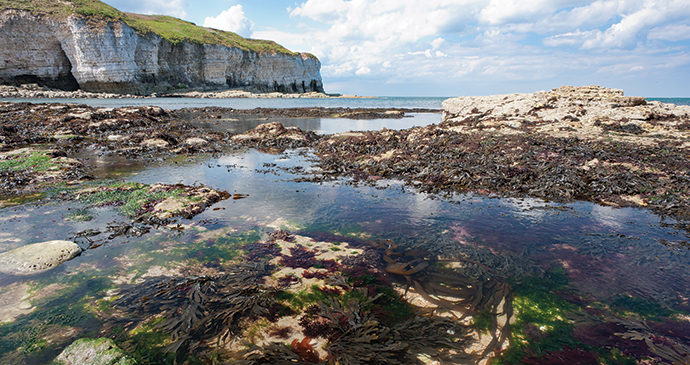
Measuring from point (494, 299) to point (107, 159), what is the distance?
44.4 ft

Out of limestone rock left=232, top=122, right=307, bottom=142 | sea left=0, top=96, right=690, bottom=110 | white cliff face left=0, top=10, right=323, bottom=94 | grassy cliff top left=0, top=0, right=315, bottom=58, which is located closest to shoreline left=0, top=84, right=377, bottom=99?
white cliff face left=0, top=10, right=323, bottom=94

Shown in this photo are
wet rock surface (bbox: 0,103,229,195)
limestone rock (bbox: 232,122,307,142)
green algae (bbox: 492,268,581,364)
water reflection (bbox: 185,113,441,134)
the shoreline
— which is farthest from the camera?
the shoreline

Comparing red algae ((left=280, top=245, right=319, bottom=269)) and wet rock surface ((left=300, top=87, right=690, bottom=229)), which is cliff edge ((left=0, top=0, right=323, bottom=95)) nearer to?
wet rock surface ((left=300, top=87, right=690, bottom=229))

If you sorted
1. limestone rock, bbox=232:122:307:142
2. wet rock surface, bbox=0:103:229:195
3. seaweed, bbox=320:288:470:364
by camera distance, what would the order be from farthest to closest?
limestone rock, bbox=232:122:307:142 → wet rock surface, bbox=0:103:229:195 → seaweed, bbox=320:288:470:364

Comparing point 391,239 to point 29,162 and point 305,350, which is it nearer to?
point 305,350

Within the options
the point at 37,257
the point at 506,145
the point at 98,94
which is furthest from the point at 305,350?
the point at 98,94

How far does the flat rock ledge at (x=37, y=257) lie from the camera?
384 cm

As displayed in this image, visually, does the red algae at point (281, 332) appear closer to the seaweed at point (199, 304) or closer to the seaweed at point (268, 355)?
the seaweed at point (268, 355)

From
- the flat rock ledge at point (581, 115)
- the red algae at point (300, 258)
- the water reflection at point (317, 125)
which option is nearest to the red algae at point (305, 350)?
the red algae at point (300, 258)

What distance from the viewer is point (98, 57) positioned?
53.2m

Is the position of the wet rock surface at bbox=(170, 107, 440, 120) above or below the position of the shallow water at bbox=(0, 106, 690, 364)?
→ above

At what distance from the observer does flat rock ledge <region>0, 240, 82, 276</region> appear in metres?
3.84

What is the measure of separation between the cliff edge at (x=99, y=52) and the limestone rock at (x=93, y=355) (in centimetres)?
6949

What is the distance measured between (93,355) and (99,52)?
71.2 meters
